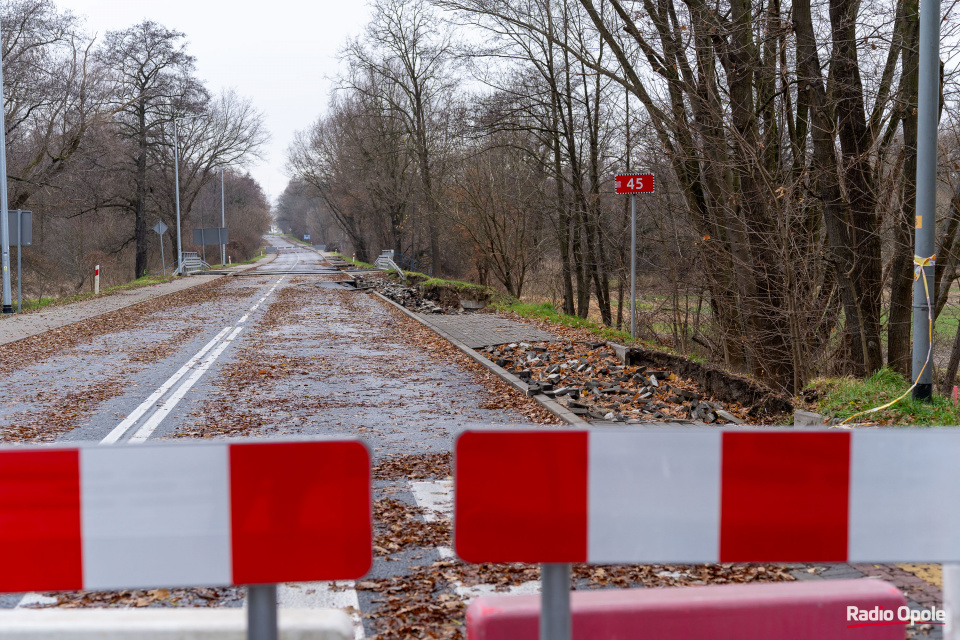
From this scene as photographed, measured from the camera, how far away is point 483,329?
714 inches

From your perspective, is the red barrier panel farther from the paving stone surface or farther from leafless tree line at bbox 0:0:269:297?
leafless tree line at bbox 0:0:269:297

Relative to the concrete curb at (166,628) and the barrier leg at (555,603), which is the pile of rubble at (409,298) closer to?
the concrete curb at (166,628)

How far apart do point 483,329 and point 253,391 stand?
26.1ft

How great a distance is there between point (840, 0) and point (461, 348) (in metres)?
8.17

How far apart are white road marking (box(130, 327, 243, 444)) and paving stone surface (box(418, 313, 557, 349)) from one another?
14.7 ft

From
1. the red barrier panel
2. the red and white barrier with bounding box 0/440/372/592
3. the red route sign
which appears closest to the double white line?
the red and white barrier with bounding box 0/440/372/592

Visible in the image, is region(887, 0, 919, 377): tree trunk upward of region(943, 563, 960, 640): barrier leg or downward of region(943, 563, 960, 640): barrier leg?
upward

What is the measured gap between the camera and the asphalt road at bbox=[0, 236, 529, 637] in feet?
25.4

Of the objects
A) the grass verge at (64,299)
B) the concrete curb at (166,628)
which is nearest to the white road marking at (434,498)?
the concrete curb at (166,628)

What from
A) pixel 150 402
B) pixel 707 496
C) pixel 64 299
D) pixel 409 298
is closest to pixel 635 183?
pixel 150 402

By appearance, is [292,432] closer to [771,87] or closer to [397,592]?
[397,592]

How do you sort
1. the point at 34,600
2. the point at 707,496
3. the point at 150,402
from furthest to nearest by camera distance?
the point at 150,402 → the point at 34,600 → the point at 707,496

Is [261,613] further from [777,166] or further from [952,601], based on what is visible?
[777,166]

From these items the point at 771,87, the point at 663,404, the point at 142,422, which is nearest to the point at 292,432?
the point at 142,422
